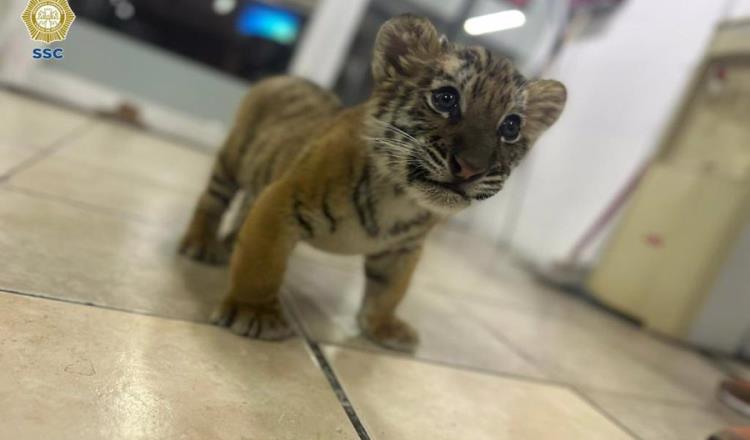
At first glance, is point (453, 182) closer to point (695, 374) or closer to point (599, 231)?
point (695, 374)

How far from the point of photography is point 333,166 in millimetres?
1293

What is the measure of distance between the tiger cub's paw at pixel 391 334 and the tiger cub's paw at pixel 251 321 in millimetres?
288

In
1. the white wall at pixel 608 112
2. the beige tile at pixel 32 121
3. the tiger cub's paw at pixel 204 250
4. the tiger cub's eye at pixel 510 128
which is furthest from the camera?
the white wall at pixel 608 112

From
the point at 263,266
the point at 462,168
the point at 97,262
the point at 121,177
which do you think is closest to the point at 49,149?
the point at 121,177

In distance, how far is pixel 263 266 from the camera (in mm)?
1245

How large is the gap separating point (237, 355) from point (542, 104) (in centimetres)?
86

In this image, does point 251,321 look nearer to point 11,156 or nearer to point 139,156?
point 11,156

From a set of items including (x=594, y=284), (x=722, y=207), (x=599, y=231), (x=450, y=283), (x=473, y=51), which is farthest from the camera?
(x=599, y=231)

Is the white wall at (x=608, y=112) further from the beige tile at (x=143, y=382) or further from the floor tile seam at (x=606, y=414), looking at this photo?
the beige tile at (x=143, y=382)

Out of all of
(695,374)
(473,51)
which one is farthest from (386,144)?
(695,374)

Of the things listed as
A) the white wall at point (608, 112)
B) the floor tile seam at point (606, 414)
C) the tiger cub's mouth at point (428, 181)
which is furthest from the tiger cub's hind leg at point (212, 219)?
the white wall at point (608, 112)

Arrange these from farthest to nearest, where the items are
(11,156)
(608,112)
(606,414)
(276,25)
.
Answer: (276,25), (608,112), (11,156), (606,414)

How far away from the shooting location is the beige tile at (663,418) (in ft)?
4.79

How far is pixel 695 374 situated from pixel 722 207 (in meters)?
0.93
